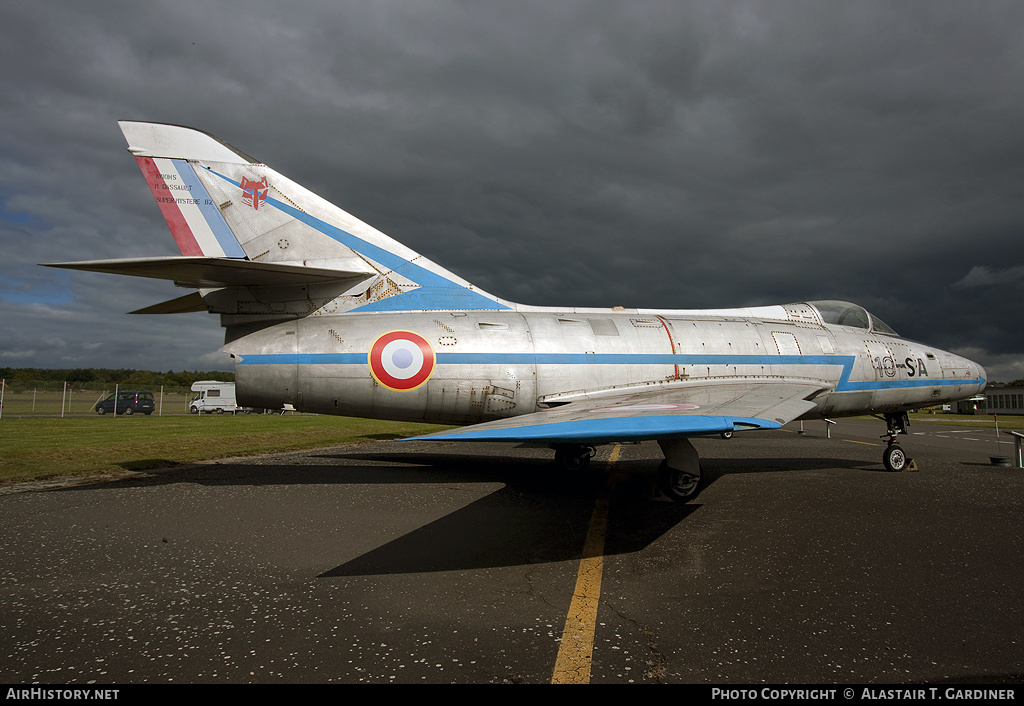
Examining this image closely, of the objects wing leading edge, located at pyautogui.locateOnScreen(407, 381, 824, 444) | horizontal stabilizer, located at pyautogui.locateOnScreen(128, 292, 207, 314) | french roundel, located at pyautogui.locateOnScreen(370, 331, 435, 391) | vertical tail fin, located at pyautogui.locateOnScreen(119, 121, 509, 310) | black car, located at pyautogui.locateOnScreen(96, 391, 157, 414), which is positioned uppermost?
vertical tail fin, located at pyautogui.locateOnScreen(119, 121, 509, 310)

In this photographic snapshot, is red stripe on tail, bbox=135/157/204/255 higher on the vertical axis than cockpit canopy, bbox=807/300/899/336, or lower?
higher

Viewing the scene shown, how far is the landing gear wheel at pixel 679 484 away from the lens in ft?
20.6

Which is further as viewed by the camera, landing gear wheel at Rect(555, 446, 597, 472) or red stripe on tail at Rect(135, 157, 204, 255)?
landing gear wheel at Rect(555, 446, 597, 472)

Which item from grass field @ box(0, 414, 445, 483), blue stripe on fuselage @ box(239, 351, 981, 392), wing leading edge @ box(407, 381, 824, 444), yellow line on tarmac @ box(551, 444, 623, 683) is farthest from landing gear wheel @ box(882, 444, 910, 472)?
grass field @ box(0, 414, 445, 483)

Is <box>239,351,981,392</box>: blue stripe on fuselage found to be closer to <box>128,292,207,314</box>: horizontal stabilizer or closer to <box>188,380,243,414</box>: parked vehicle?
<box>128,292,207,314</box>: horizontal stabilizer

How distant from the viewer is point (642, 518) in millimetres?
5887

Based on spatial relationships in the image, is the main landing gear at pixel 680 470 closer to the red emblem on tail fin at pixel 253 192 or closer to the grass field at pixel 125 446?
the red emblem on tail fin at pixel 253 192

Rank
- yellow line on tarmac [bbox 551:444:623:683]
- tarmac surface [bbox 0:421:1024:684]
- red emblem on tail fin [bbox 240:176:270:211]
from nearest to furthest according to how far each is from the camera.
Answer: yellow line on tarmac [bbox 551:444:623:683] → tarmac surface [bbox 0:421:1024:684] → red emblem on tail fin [bbox 240:176:270:211]

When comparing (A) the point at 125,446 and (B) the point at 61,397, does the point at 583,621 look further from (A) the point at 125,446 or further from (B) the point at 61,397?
(B) the point at 61,397

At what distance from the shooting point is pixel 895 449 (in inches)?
361

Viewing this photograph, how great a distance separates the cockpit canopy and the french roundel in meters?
7.68

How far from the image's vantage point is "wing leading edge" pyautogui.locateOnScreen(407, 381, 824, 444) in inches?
162
